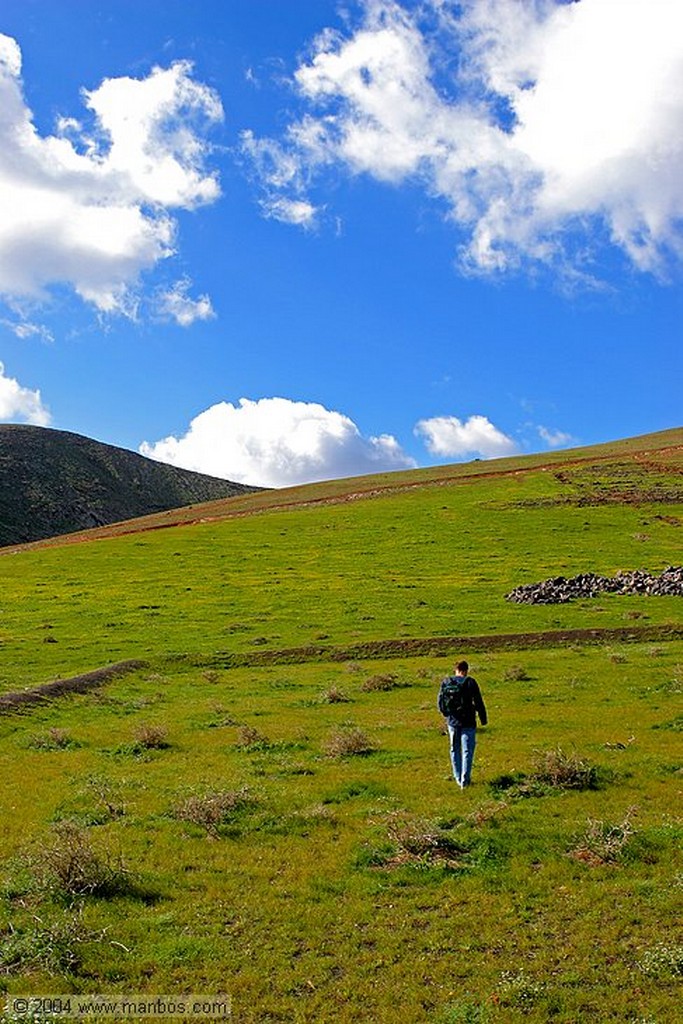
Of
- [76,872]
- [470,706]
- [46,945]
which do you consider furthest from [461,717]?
[46,945]

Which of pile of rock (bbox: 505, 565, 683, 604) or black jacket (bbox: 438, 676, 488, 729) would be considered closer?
black jacket (bbox: 438, 676, 488, 729)

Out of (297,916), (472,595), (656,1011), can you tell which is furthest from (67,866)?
(472,595)

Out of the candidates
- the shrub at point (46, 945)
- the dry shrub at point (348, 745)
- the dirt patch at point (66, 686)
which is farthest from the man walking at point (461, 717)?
the dirt patch at point (66, 686)

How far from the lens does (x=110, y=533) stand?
96.6 metres

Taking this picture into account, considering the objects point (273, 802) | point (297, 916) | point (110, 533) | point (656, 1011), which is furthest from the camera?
point (110, 533)

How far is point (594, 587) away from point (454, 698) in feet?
116

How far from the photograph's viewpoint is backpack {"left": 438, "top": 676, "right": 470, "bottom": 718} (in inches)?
679

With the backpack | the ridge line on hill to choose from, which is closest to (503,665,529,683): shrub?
the backpack

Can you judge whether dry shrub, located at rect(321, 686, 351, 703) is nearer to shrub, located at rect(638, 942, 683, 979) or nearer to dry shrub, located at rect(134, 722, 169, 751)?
dry shrub, located at rect(134, 722, 169, 751)

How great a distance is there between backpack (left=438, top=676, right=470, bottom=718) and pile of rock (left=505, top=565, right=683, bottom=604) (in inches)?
1234

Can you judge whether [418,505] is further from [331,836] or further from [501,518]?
[331,836]

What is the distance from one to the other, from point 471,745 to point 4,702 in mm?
17678

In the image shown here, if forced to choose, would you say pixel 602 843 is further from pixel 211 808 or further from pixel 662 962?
pixel 211 808

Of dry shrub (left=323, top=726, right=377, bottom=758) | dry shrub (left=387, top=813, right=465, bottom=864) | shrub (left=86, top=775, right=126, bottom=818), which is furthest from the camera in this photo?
dry shrub (left=323, top=726, right=377, bottom=758)
